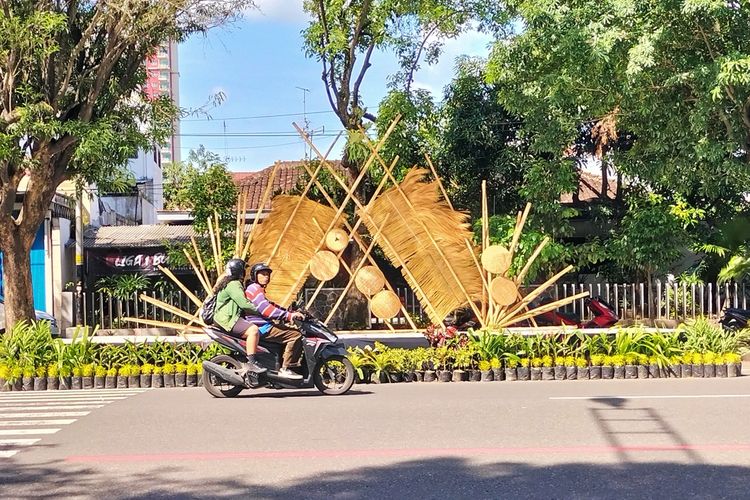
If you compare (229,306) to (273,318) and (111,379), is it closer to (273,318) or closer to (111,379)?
(273,318)

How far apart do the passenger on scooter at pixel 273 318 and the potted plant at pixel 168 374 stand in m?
2.47

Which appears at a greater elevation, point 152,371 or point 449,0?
point 449,0

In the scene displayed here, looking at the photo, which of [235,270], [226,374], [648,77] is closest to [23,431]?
[226,374]

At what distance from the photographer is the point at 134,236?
90.8 ft

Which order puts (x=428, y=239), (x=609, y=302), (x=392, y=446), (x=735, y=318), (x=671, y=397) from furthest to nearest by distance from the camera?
1. (x=609, y=302)
2. (x=735, y=318)
3. (x=428, y=239)
4. (x=671, y=397)
5. (x=392, y=446)

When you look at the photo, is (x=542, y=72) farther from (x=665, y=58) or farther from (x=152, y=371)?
(x=152, y=371)

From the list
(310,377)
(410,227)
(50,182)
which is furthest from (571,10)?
(50,182)

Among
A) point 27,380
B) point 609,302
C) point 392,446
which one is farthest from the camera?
point 609,302

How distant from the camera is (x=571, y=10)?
14.5 meters

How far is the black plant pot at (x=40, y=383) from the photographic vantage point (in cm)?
1255

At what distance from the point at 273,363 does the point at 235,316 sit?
2.38 feet

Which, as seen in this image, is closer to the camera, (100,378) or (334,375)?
(334,375)

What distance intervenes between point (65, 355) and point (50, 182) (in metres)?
5.13

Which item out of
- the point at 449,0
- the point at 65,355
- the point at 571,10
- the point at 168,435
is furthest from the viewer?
the point at 449,0
